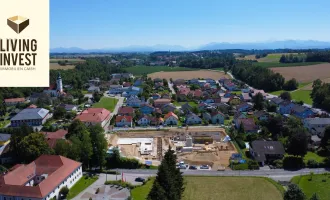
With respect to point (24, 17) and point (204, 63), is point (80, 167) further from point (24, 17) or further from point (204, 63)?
point (204, 63)

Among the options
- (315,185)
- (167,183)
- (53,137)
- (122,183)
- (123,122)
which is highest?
(167,183)

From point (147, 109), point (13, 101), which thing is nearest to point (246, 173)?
point (147, 109)

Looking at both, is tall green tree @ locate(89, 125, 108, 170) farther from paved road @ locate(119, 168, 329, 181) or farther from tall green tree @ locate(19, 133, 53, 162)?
tall green tree @ locate(19, 133, 53, 162)

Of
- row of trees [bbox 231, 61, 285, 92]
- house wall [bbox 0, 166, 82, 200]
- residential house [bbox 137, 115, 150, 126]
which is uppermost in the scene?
row of trees [bbox 231, 61, 285, 92]

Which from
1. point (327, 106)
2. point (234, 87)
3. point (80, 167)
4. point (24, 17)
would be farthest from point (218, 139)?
point (234, 87)

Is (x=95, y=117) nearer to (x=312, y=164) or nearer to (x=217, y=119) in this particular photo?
(x=217, y=119)

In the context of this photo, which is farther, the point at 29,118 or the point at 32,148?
the point at 29,118

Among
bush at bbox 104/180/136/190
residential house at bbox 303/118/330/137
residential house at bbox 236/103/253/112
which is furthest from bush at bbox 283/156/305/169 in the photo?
residential house at bbox 236/103/253/112
